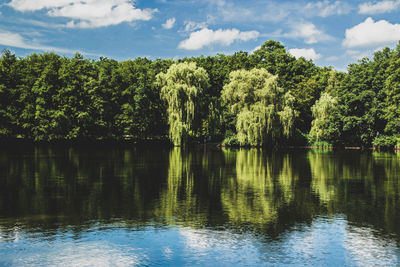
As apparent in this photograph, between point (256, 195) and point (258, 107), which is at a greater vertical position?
point (258, 107)

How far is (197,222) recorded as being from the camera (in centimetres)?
1459

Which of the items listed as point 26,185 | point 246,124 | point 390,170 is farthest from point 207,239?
point 246,124

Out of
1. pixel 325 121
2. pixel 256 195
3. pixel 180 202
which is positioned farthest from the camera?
pixel 325 121

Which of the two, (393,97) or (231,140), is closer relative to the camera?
(393,97)

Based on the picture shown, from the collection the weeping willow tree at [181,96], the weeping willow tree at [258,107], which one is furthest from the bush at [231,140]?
the weeping willow tree at [181,96]

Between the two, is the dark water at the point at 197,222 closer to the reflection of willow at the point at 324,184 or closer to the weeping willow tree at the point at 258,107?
the reflection of willow at the point at 324,184

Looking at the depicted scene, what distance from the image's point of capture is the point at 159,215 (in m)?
15.8

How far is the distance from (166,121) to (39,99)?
2400 centimetres

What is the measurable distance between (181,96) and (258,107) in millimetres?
13385

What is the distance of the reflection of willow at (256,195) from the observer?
15.7m

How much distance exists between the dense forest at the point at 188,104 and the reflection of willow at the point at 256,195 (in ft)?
119

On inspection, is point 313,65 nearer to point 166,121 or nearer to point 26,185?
point 166,121

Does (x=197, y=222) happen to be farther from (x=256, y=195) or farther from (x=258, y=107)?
(x=258, y=107)

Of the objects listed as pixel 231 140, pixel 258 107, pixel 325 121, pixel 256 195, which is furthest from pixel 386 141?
pixel 256 195
